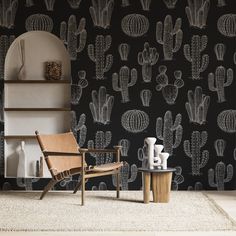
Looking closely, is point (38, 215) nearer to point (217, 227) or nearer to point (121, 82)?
point (217, 227)

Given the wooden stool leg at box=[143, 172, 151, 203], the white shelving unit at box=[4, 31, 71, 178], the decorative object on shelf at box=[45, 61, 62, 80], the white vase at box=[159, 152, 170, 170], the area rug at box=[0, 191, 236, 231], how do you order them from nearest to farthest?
the area rug at box=[0, 191, 236, 231]
the wooden stool leg at box=[143, 172, 151, 203]
the white vase at box=[159, 152, 170, 170]
the decorative object on shelf at box=[45, 61, 62, 80]
the white shelving unit at box=[4, 31, 71, 178]

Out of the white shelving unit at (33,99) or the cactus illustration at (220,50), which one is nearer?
the cactus illustration at (220,50)

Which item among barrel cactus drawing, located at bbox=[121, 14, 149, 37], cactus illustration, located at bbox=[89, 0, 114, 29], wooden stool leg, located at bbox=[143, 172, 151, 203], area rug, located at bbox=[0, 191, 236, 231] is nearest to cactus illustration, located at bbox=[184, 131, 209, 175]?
area rug, located at bbox=[0, 191, 236, 231]

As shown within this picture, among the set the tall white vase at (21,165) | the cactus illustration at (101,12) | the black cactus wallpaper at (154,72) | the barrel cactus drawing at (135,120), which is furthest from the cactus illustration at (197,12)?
the tall white vase at (21,165)

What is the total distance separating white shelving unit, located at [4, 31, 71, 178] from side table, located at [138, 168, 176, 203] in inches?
63.3

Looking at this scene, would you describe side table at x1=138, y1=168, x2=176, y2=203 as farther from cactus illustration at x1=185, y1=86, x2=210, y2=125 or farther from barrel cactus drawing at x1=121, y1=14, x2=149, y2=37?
barrel cactus drawing at x1=121, y1=14, x2=149, y2=37

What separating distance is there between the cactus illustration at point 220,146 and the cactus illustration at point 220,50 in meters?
1.06

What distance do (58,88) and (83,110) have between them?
466 millimetres

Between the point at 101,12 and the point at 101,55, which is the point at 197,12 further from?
the point at 101,55

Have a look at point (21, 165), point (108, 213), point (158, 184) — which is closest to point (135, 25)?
point (158, 184)

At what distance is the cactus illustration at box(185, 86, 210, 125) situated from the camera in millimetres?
6945

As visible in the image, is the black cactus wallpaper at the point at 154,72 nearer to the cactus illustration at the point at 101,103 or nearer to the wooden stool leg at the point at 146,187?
the cactus illustration at the point at 101,103

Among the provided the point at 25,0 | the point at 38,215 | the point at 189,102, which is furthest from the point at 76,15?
the point at 38,215

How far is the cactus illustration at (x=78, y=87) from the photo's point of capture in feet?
22.8
